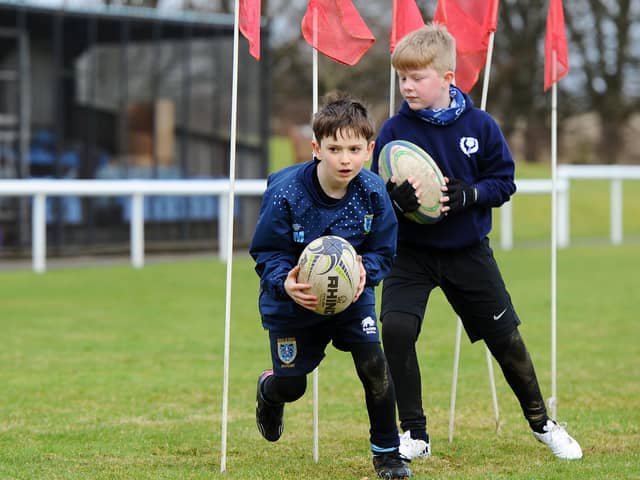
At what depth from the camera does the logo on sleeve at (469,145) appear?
20.6 feet

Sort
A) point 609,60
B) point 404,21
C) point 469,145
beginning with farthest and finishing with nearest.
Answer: point 609,60 → point 404,21 → point 469,145

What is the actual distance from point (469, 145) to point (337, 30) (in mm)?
1080

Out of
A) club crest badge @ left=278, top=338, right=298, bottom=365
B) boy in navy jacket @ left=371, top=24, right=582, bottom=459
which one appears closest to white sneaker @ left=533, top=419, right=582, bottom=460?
boy in navy jacket @ left=371, top=24, right=582, bottom=459

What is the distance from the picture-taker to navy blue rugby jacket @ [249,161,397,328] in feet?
18.5

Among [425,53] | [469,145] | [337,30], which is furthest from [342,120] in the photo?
[337,30]

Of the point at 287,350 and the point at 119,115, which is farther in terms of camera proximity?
the point at 119,115

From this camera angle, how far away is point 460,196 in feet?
20.1

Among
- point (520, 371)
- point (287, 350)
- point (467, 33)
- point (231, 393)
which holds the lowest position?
point (231, 393)

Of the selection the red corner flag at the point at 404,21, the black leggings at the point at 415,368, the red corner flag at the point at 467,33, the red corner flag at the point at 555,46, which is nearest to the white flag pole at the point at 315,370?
the black leggings at the point at 415,368

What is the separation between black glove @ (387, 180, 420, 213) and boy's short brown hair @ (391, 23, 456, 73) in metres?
0.59

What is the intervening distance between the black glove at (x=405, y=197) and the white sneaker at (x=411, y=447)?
1134mm

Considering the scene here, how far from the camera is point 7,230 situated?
20.9 metres

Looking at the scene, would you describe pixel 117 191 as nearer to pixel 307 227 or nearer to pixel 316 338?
pixel 316 338

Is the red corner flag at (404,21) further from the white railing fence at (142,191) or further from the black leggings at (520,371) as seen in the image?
the white railing fence at (142,191)
